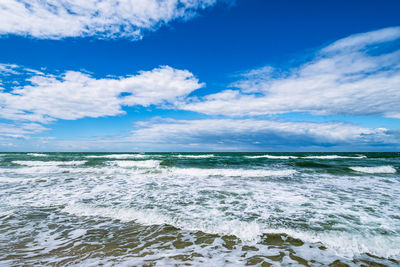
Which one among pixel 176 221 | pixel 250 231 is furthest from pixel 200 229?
pixel 250 231

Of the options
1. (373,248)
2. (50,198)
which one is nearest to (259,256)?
(373,248)

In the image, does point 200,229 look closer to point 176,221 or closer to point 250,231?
point 176,221

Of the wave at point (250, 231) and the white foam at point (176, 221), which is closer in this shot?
the wave at point (250, 231)

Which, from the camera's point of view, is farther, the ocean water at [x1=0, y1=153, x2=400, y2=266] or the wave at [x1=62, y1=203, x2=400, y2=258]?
the wave at [x1=62, y1=203, x2=400, y2=258]

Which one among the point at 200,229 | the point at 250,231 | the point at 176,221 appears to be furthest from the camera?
the point at 176,221

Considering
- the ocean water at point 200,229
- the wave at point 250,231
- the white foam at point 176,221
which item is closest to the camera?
the ocean water at point 200,229

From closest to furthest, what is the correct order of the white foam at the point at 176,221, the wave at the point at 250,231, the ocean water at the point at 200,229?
the ocean water at the point at 200,229 < the wave at the point at 250,231 < the white foam at the point at 176,221

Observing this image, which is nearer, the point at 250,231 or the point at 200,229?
the point at 250,231

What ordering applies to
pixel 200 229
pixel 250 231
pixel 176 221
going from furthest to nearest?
pixel 176 221
pixel 200 229
pixel 250 231

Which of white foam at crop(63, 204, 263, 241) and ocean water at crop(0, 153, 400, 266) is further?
white foam at crop(63, 204, 263, 241)

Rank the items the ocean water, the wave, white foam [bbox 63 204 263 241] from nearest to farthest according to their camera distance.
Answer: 1. the ocean water
2. the wave
3. white foam [bbox 63 204 263 241]

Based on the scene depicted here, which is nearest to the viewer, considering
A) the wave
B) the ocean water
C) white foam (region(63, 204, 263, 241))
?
the ocean water

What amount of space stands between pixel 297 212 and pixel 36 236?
672cm

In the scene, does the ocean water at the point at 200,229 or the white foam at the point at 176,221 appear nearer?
the ocean water at the point at 200,229
